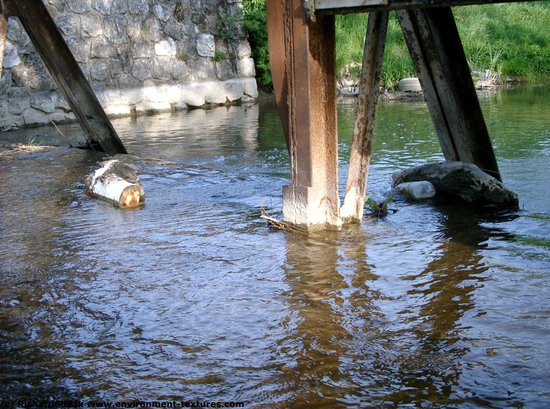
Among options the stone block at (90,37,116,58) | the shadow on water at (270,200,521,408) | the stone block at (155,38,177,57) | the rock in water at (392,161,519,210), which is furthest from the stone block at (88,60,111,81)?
the shadow on water at (270,200,521,408)

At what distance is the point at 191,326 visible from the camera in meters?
3.62

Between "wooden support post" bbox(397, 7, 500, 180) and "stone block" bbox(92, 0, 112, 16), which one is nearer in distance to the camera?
"wooden support post" bbox(397, 7, 500, 180)

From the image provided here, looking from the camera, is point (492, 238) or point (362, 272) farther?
point (492, 238)

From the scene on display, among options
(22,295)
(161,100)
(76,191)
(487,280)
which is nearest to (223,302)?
(22,295)

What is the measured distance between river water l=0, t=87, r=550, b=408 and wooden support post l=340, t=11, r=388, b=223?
185mm

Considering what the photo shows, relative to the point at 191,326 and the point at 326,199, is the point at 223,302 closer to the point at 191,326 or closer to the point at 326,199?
the point at 191,326

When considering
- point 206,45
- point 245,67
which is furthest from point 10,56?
point 245,67

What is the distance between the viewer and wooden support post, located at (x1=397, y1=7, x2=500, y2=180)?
5.34 m

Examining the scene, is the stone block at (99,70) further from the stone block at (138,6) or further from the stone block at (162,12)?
the stone block at (162,12)

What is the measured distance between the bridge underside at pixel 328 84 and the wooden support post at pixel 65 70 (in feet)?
13.0

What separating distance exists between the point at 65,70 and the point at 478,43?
11.3m

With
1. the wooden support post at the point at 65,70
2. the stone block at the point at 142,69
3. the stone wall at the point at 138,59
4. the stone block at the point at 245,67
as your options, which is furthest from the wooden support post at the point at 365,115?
the stone block at the point at 245,67

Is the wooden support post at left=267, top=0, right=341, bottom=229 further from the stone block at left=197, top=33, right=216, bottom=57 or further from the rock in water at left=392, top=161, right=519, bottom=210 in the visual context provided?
the stone block at left=197, top=33, right=216, bottom=57

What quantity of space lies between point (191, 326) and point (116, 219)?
2557 millimetres
